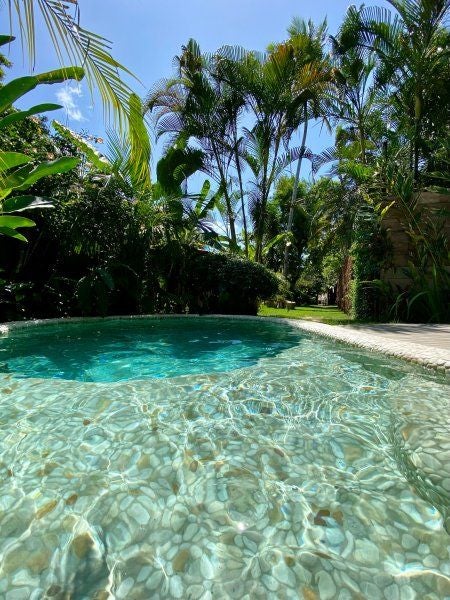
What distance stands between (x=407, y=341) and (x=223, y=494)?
424 centimetres

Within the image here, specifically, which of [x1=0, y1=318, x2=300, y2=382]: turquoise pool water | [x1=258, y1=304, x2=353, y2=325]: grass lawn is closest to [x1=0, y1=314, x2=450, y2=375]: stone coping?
[x1=0, y1=318, x2=300, y2=382]: turquoise pool water

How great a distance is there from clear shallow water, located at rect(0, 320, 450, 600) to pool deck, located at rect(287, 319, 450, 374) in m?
0.89

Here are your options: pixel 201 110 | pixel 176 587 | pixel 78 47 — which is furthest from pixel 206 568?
pixel 201 110

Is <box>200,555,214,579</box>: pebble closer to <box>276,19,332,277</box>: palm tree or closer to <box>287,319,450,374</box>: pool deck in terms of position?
<box>287,319,450,374</box>: pool deck

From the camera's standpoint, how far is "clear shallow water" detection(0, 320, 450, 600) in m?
1.33

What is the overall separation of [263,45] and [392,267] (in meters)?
9.96

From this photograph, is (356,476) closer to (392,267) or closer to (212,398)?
→ (212,398)

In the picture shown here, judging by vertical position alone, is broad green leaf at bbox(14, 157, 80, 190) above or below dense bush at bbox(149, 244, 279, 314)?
above

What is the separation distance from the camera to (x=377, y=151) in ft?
45.5

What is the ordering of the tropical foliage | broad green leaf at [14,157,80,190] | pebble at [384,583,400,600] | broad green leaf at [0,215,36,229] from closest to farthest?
pebble at [384,583,400,600] < broad green leaf at [0,215,36,229] < broad green leaf at [14,157,80,190] < the tropical foliage

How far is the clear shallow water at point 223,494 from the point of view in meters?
1.33

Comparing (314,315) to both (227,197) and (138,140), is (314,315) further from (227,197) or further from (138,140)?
(138,140)

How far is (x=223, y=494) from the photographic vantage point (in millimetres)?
1774

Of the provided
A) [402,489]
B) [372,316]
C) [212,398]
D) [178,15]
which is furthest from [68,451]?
[372,316]
